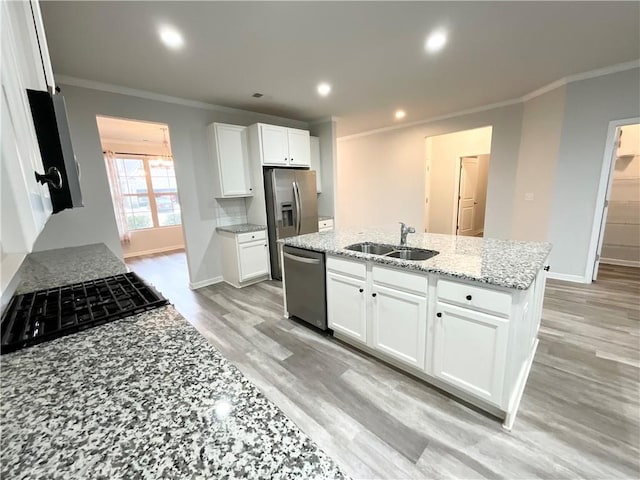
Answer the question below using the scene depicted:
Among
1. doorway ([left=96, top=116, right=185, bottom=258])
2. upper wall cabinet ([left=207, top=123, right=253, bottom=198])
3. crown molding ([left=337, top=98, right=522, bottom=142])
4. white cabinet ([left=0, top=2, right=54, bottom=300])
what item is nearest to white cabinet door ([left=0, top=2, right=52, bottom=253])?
white cabinet ([left=0, top=2, right=54, bottom=300])

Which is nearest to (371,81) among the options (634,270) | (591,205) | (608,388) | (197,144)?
(197,144)

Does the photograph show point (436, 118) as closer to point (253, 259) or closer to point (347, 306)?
point (253, 259)

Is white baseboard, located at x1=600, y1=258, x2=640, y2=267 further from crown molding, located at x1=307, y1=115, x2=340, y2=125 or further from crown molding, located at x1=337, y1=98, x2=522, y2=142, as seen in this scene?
crown molding, located at x1=307, y1=115, x2=340, y2=125

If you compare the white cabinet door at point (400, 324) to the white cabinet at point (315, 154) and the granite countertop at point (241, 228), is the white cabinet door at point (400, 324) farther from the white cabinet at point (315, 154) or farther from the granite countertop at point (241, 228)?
the white cabinet at point (315, 154)

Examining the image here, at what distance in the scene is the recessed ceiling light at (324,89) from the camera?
10.8ft

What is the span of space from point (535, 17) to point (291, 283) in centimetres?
296

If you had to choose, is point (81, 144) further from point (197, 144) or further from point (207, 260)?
point (207, 260)

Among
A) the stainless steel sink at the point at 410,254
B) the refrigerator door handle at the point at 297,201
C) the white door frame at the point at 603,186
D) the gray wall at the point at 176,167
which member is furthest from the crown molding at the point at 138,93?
the white door frame at the point at 603,186

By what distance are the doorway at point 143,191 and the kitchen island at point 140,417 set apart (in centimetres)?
516

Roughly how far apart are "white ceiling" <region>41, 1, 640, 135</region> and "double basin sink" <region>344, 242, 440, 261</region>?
1.73 meters

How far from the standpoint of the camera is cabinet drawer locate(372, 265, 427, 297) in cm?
178

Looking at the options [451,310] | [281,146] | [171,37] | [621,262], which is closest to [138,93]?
[171,37]

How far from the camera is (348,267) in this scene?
2213 mm

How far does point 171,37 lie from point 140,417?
8.69 ft
